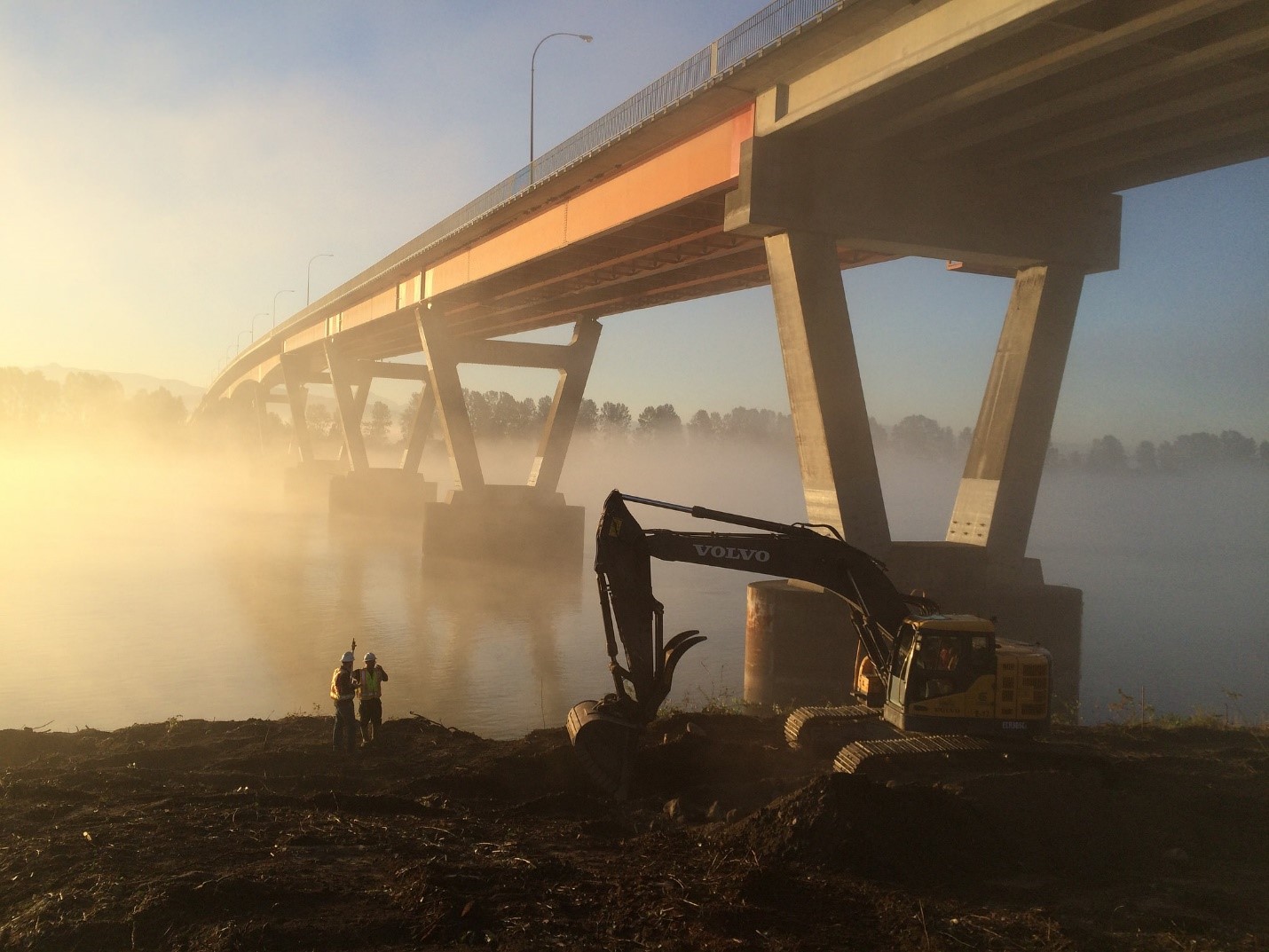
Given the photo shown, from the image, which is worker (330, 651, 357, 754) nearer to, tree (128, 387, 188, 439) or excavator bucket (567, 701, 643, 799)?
excavator bucket (567, 701, 643, 799)

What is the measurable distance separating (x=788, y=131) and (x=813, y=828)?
13970mm

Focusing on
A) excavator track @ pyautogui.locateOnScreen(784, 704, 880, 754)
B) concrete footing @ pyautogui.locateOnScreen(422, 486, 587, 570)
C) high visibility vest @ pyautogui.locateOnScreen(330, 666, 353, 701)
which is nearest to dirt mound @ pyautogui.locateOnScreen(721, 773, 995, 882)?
excavator track @ pyautogui.locateOnScreen(784, 704, 880, 754)

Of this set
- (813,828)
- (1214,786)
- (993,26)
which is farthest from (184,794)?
(993,26)

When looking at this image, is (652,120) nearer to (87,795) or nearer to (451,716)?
(451,716)

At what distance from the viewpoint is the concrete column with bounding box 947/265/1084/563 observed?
21.9m

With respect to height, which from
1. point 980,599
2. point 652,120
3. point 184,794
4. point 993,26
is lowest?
point 184,794

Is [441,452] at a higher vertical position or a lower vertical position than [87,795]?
higher

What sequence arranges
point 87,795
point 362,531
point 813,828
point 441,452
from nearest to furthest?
point 813,828
point 87,795
point 362,531
point 441,452

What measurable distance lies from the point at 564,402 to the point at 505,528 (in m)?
6.50

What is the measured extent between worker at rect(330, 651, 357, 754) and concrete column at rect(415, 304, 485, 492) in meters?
32.0

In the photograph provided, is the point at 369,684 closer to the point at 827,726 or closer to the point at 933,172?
the point at 827,726

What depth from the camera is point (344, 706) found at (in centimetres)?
1345

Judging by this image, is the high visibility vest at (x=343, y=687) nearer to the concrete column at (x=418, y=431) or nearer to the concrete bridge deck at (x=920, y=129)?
the concrete bridge deck at (x=920, y=129)

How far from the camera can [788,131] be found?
18.8 m
